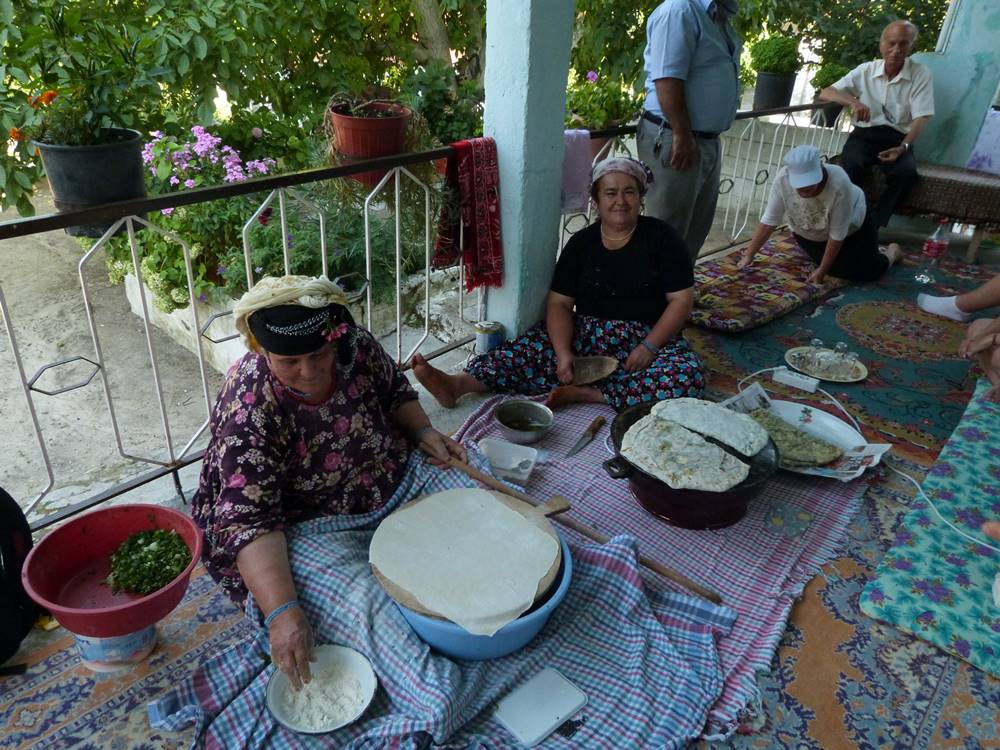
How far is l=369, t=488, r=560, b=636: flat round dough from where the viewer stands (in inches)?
57.3

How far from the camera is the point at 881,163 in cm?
465

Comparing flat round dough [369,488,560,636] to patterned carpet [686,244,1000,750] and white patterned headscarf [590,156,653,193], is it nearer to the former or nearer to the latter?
patterned carpet [686,244,1000,750]

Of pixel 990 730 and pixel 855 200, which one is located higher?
pixel 855 200

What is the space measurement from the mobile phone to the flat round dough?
19cm

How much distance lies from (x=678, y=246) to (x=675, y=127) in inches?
26.6

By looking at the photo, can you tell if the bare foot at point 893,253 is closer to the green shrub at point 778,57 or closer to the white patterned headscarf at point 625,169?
the green shrub at point 778,57

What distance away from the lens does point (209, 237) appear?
3.95 meters

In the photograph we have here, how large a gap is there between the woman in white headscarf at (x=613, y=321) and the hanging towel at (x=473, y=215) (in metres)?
0.29

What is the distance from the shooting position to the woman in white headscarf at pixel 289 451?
4.84 feet

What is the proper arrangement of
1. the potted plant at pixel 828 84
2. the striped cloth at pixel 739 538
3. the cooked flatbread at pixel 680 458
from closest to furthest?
the striped cloth at pixel 739 538 < the cooked flatbread at pixel 680 458 < the potted plant at pixel 828 84

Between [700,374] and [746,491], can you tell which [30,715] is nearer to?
[746,491]

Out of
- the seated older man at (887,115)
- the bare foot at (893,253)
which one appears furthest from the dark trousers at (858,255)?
the seated older man at (887,115)

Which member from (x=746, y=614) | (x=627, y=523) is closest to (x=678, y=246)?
(x=627, y=523)

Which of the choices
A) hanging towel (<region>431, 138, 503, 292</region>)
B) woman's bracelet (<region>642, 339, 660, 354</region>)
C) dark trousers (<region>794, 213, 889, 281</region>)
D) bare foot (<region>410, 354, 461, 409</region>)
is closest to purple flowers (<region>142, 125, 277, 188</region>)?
hanging towel (<region>431, 138, 503, 292</region>)
